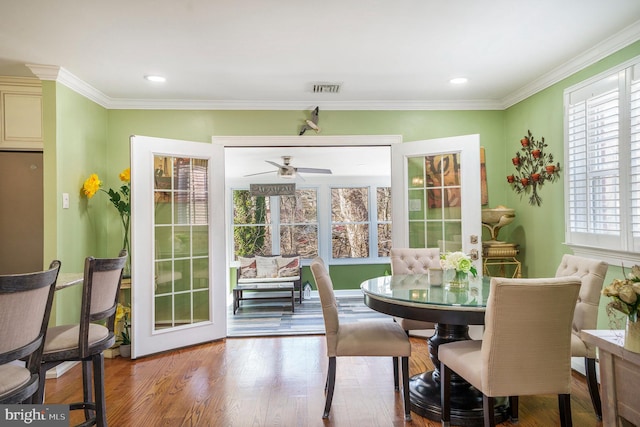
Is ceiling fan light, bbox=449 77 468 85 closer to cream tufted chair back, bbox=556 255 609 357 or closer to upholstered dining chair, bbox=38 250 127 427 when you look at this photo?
cream tufted chair back, bbox=556 255 609 357

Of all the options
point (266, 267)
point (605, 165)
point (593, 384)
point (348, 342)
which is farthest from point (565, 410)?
point (266, 267)

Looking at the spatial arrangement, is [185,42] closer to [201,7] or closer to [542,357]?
[201,7]

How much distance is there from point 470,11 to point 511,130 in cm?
215

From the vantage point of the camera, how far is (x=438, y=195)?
3980 mm

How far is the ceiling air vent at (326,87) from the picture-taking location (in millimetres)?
3664

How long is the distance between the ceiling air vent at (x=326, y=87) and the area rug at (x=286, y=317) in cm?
246

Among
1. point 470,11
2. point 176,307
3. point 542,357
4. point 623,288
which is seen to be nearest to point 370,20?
point 470,11

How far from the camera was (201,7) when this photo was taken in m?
2.29

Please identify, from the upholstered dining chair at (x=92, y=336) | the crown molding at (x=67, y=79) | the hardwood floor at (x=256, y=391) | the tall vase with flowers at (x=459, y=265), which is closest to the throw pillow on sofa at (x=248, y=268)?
the hardwood floor at (x=256, y=391)

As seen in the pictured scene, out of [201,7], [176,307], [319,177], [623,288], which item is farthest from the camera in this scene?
[319,177]

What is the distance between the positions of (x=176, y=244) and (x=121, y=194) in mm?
805

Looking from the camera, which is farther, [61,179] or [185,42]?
[61,179]

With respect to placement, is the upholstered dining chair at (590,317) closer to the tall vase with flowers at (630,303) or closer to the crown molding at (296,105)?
the tall vase with flowers at (630,303)

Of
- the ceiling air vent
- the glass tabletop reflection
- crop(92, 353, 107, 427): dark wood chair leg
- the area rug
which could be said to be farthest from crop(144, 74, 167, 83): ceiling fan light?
the area rug
